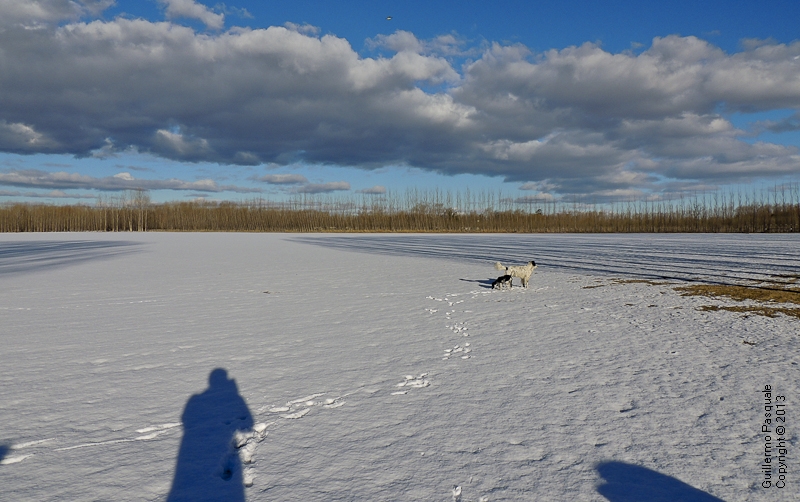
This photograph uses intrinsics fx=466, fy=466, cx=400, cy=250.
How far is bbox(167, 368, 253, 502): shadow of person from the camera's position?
231cm

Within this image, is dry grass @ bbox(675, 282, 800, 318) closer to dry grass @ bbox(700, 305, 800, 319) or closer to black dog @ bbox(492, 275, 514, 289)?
dry grass @ bbox(700, 305, 800, 319)

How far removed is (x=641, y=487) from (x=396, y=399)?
1.65 metres

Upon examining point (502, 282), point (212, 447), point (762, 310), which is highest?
point (502, 282)

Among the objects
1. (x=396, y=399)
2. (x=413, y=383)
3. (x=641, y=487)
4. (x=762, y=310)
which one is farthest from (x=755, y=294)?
(x=396, y=399)

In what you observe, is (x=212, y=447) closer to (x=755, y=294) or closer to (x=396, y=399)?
(x=396, y=399)

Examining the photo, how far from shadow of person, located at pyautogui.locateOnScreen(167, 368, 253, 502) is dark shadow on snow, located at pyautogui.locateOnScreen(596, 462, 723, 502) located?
1822 mm

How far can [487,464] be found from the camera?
98.6 inches

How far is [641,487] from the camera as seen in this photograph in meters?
2.30

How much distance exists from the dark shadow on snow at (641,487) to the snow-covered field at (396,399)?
0.01 meters

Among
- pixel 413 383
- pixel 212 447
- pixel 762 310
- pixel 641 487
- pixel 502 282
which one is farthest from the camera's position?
pixel 502 282

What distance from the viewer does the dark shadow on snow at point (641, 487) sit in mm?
2213

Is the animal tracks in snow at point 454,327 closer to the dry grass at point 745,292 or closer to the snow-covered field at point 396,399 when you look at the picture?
the snow-covered field at point 396,399

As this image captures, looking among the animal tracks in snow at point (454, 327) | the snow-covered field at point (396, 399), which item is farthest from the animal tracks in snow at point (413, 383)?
the animal tracks in snow at point (454, 327)

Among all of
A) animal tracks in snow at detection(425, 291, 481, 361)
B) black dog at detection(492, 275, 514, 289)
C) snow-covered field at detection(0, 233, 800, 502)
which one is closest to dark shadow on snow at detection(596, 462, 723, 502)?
snow-covered field at detection(0, 233, 800, 502)
